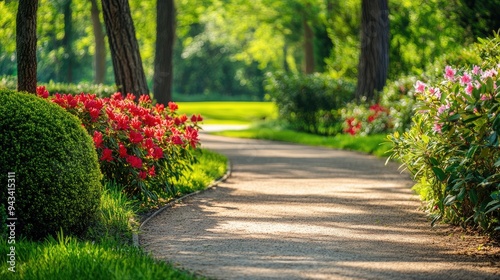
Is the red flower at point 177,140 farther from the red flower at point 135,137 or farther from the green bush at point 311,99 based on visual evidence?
the green bush at point 311,99

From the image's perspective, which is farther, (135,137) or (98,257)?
(135,137)

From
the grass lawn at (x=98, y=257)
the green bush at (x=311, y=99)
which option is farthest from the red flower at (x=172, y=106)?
the green bush at (x=311, y=99)

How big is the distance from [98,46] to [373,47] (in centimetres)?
1323

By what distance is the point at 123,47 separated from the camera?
1413cm

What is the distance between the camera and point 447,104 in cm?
854

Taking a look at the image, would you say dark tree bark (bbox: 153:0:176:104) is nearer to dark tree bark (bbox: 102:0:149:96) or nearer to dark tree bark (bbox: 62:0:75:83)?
dark tree bark (bbox: 102:0:149:96)

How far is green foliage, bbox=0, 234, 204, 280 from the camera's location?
646 cm

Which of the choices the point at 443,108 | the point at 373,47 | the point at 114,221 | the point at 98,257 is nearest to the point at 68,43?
the point at 373,47

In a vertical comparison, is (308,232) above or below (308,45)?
below

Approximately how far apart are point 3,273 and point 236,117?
116ft

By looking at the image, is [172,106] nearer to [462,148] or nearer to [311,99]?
[462,148]

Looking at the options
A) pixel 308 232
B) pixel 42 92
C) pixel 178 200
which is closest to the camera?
pixel 308 232

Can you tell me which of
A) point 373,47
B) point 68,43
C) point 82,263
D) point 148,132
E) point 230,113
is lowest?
point 230,113

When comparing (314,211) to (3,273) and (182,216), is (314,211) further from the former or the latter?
(3,273)
